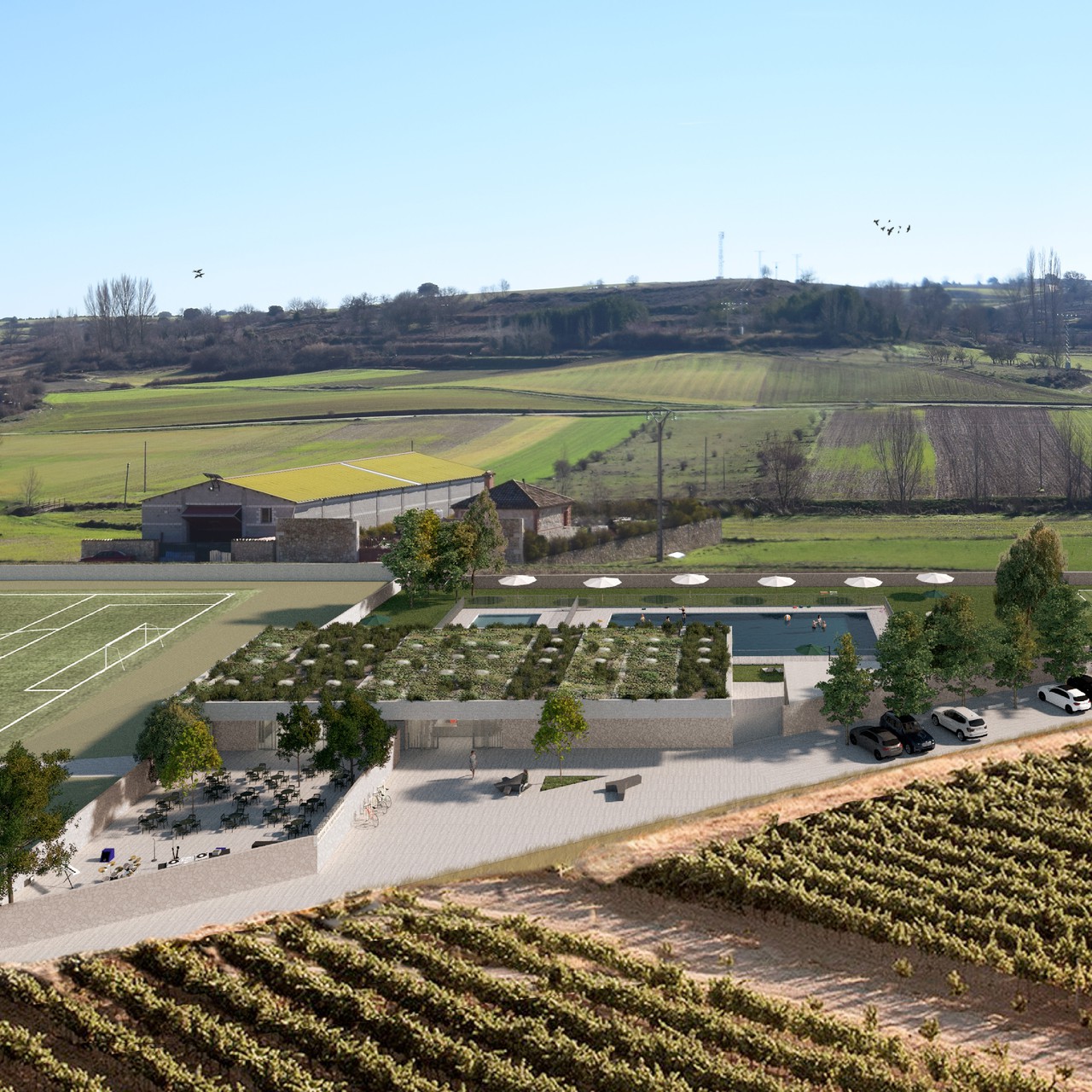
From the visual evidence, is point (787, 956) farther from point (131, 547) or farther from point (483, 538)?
point (131, 547)

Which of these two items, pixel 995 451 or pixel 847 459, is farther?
pixel 847 459

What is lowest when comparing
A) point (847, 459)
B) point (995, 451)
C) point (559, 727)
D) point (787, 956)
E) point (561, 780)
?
point (787, 956)

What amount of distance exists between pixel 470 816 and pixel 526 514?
43528 mm

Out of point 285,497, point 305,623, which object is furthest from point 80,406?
point 305,623

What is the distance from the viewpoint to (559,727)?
122ft

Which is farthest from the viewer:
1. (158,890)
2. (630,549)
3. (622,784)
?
(630,549)

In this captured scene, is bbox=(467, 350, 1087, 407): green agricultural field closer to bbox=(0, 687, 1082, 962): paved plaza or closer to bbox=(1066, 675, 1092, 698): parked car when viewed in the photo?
bbox=(1066, 675, 1092, 698): parked car

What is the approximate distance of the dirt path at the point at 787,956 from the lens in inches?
938

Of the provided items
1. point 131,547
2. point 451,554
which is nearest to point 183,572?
point 131,547

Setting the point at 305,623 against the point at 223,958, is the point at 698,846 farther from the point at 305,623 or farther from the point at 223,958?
the point at 305,623

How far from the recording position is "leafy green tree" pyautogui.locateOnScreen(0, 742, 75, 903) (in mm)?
28562

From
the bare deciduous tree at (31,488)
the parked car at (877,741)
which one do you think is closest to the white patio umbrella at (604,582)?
the parked car at (877,741)

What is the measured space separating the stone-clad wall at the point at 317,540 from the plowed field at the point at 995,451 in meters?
46.1

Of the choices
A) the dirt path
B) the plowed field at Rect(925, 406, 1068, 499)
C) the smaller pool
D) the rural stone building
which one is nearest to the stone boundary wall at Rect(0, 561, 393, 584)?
the rural stone building
